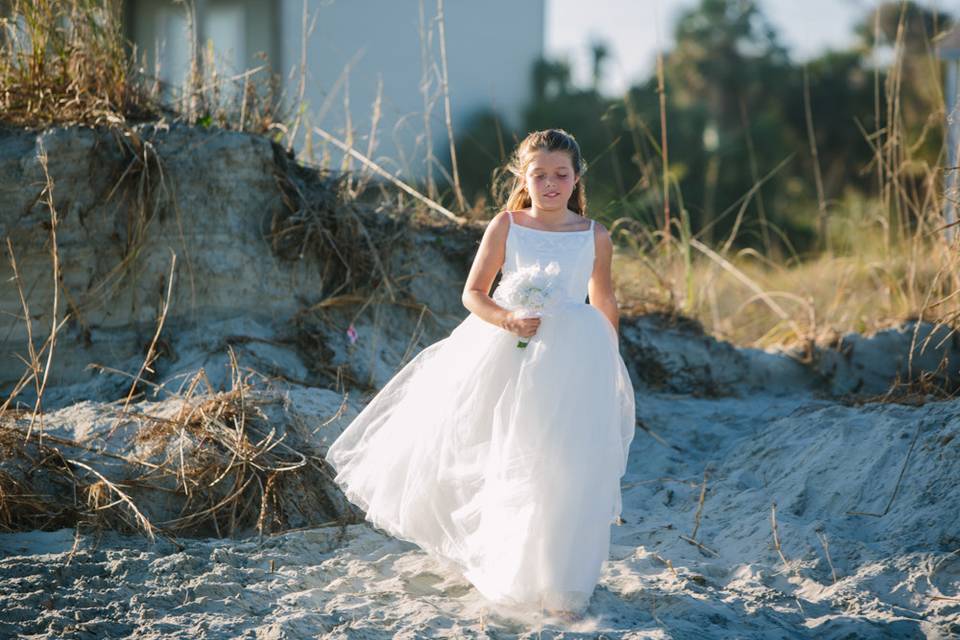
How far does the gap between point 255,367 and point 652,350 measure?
2423 millimetres

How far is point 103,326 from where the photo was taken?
17.5 ft

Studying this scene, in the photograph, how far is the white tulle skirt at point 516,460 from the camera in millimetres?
3285

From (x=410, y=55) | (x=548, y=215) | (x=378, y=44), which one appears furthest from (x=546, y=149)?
(x=410, y=55)

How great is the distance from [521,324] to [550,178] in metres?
0.55

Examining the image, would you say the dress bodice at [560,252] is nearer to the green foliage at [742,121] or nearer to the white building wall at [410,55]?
the green foliage at [742,121]

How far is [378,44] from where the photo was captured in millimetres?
13523

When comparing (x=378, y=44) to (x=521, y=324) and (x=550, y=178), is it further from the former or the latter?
(x=521, y=324)

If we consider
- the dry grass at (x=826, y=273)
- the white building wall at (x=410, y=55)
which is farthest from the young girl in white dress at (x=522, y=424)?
the white building wall at (x=410, y=55)

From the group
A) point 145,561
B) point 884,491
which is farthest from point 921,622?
point 145,561

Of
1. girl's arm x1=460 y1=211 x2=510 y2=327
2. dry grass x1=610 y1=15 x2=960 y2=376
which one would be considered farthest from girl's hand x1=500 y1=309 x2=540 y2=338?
dry grass x1=610 y1=15 x2=960 y2=376

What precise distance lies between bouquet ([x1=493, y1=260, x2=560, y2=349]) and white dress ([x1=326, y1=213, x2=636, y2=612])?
0.05 m

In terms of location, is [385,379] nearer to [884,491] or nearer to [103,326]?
[103,326]

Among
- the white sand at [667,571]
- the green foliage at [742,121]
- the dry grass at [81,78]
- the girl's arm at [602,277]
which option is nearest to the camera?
the white sand at [667,571]

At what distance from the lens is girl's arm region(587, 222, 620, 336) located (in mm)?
3674
